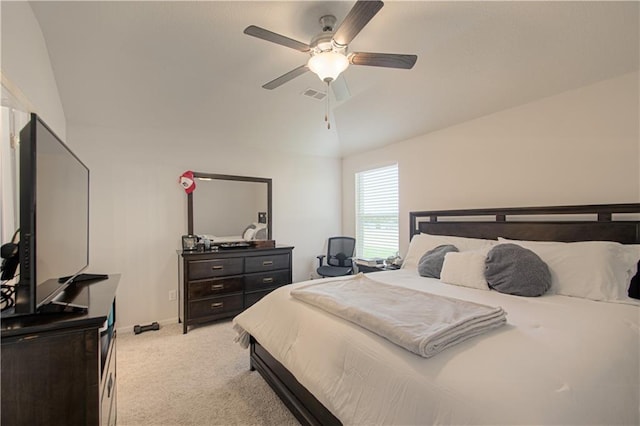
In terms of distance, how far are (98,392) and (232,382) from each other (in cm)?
133

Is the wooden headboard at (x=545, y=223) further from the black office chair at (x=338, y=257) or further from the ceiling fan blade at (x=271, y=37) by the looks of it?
the ceiling fan blade at (x=271, y=37)

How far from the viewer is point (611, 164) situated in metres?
2.31

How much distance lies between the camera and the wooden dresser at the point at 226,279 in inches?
128

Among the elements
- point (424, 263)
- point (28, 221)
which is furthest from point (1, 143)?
point (424, 263)

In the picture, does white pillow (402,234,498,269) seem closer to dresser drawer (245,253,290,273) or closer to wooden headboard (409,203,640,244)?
wooden headboard (409,203,640,244)

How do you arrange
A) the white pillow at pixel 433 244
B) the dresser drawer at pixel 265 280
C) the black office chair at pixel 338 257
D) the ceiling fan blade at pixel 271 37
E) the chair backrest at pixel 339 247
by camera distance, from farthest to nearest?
the chair backrest at pixel 339 247
the black office chair at pixel 338 257
the dresser drawer at pixel 265 280
the white pillow at pixel 433 244
the ceiling fan blade at pixel 271 37

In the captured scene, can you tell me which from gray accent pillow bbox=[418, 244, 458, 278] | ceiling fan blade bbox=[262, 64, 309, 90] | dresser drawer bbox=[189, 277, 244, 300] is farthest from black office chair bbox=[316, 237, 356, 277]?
ceiling fan blade bbox=[262, 64, 309, 90]

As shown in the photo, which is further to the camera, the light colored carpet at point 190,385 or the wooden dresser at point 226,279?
the wooden dresser at point 226,279

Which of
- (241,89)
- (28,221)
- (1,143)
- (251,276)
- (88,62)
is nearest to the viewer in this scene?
(28,221)

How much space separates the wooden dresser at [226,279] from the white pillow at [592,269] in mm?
2766

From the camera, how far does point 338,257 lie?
4.36 metres

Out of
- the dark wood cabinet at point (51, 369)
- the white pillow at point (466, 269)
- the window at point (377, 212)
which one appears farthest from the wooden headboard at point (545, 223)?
the dark wood cabinet at point (51, 369)

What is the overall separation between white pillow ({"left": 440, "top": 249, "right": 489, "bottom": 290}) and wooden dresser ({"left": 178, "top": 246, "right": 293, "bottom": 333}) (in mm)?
2055

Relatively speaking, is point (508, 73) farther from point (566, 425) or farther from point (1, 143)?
point (1, 143)
